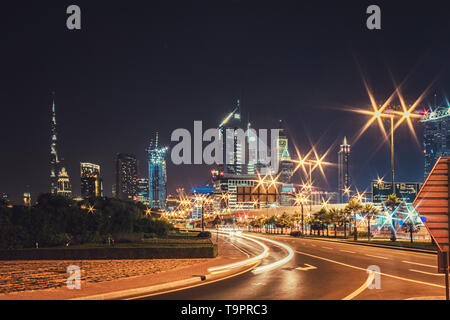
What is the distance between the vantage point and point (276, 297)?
14.1 meters

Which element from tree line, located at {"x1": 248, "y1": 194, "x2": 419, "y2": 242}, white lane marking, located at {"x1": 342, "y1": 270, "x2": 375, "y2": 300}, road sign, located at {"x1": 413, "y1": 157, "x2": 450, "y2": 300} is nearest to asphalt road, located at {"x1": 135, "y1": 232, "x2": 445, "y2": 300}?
white lane marking, located at {"x1": 342, "y1": 270, "x2": 375, "y2": 300}

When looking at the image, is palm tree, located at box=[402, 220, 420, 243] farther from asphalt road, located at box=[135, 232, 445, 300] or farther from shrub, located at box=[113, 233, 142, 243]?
shrub, located at box=[113, 233, 142, 243]

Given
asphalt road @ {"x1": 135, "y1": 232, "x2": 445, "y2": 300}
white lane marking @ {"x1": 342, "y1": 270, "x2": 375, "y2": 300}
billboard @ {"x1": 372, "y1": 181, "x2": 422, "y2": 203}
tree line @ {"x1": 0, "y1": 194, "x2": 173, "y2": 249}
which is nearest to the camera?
white lane marking @ {"x1": 342, "y1": 270, "x2": 375, "y2": 300}

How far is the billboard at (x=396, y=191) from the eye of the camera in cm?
5475

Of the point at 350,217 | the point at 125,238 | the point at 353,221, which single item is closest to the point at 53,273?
the point at 125,238

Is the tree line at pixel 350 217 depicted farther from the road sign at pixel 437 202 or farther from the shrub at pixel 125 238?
the road sign at pixel 437 202

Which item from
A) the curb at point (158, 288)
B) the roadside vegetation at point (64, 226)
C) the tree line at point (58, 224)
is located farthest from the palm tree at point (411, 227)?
the curb at point (158, 288)

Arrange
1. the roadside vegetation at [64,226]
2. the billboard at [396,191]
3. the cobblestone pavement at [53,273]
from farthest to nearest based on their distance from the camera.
→ the billboard at [396,191]
the roadside vegetation at [64,226]
the cobblestone pavement at [53,273]

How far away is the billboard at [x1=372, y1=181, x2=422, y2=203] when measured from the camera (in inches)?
2156

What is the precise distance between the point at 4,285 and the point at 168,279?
294 inches

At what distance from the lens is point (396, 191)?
57.0 m

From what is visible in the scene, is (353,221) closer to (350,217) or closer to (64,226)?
(350,217)
